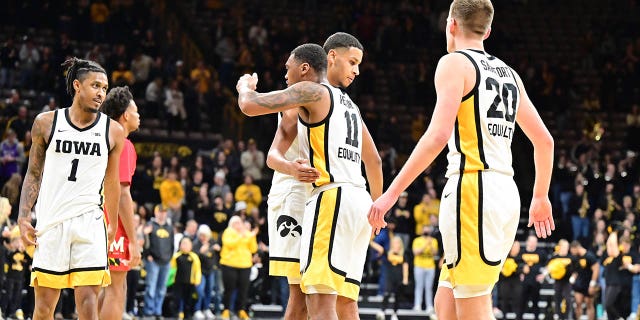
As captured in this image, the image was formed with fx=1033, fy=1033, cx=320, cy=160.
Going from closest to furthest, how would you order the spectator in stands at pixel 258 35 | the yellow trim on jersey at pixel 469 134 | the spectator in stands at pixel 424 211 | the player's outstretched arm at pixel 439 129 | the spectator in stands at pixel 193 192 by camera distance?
1. the player's outstretched arm at pixel 439 129
2. the yellow trim on jersey at pixel 469 134
3. the spectator in stands at pixel 193 192
4. the spectator in stands at pixel 424 211
5. the spectator in stands at pixel 258 35

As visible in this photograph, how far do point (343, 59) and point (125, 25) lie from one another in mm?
17902

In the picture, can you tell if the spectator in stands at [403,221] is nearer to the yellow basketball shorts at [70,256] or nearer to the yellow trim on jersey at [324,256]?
the yellow basketball shorts at [70,256]

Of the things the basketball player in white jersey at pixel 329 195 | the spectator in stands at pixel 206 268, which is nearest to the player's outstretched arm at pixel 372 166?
the basketball player in white jersey at pixel 329 195

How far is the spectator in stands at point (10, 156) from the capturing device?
1917 cm

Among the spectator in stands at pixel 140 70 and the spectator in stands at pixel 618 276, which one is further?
the spectator in stands at pixel 140 70

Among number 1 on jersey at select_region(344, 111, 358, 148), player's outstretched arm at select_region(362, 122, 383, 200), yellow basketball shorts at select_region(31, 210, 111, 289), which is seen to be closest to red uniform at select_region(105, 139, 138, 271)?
yellow basketball shorts at select_region(31, 210, 111, 289)

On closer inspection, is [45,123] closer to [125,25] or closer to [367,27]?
[125,25]

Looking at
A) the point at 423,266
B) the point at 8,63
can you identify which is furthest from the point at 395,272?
the point at 8,63

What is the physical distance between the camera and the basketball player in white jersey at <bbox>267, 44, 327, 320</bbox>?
22.5 feet

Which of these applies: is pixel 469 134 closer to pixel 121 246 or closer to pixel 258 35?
pixel 121 246

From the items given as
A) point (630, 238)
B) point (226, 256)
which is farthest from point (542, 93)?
point (226, 256)

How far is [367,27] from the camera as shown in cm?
2773

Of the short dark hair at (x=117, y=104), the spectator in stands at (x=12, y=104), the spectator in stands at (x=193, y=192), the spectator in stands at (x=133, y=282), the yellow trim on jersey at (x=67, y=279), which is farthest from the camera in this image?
the spectator in stands at (x=12, y=104)

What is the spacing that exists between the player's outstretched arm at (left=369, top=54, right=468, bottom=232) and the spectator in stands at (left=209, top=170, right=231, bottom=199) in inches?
588
